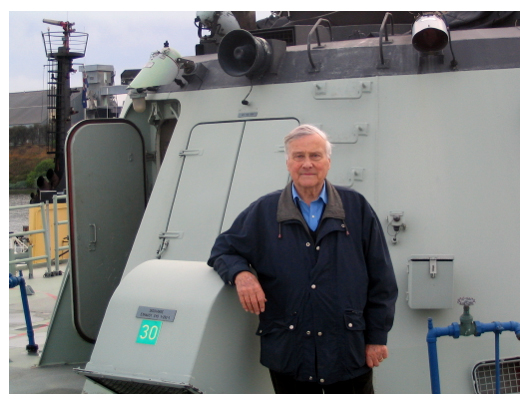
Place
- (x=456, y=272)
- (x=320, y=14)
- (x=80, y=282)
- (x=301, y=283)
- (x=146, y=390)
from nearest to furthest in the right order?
1. (x=301, y=283)
2. (x=146, y=390)
3. (x=456, y=272)
4. (x=80, y=282)
5. (x=320, y=14)

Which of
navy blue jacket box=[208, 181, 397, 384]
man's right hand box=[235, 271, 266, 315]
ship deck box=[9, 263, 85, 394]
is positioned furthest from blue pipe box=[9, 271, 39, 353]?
man's right hand box=[235, 271, 266, 315]

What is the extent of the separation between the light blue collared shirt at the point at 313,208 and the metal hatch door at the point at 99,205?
112 inches

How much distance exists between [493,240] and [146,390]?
2.19 metres

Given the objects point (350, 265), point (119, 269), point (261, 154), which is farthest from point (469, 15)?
point (119, 269)

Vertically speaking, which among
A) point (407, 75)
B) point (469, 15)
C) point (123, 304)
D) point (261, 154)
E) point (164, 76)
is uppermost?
point (469, 15)

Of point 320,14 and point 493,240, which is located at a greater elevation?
point 320,14

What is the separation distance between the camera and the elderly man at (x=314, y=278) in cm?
278

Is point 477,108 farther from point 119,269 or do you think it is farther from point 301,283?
point 119,269

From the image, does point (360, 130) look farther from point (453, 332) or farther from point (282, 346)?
point (282, 346)

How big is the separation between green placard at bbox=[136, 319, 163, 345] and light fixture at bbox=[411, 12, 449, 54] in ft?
Answer: 7.69

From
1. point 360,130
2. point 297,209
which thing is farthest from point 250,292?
point 360,130

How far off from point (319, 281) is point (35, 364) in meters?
4.05

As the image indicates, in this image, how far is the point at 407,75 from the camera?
163 inches

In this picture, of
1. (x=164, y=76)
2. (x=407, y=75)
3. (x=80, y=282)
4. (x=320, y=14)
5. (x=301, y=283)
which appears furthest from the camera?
(x=320, y=14)
